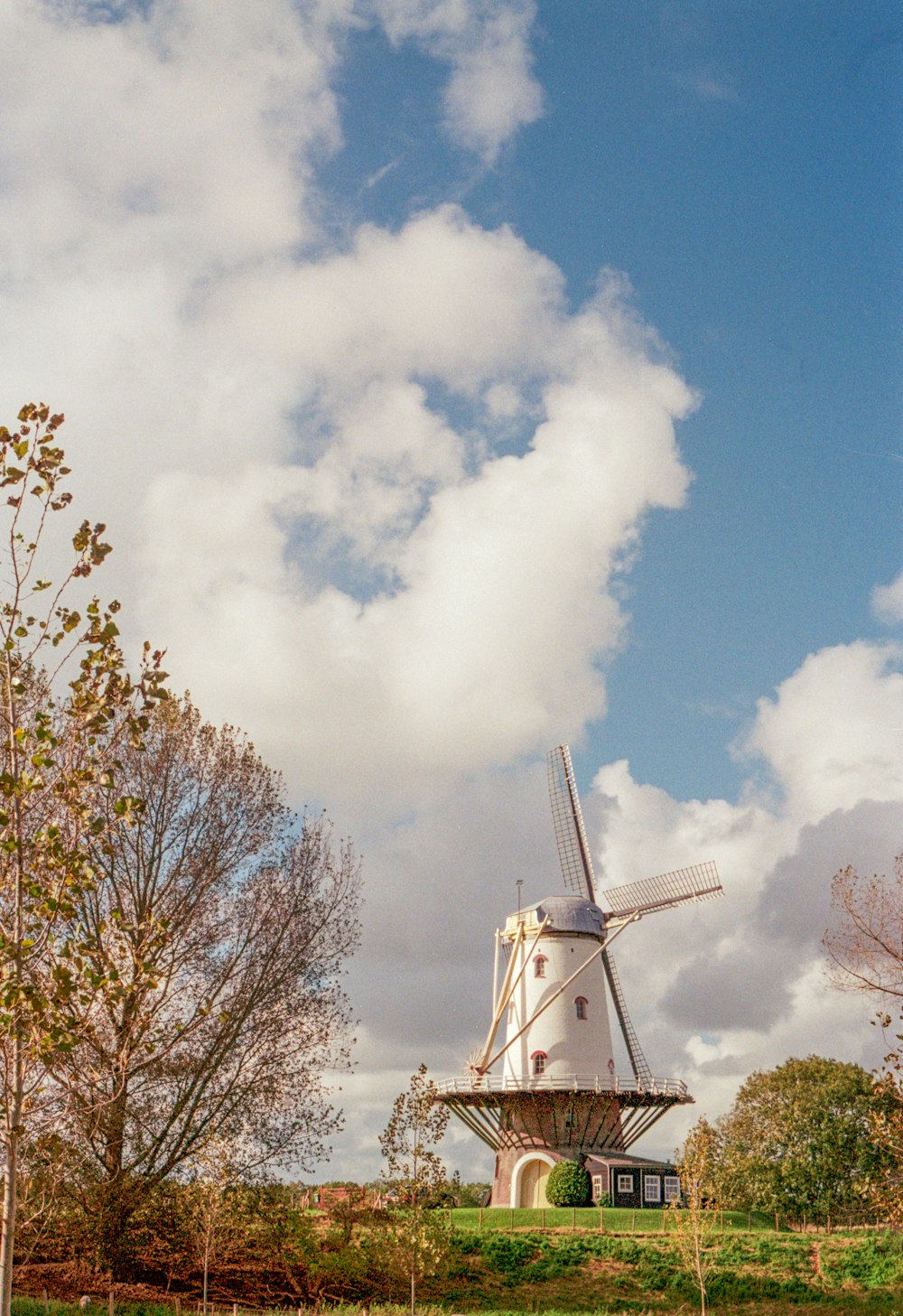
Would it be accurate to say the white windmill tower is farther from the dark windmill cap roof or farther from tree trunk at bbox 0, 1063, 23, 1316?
tree trunk at bbox 0, 1063, 23, 1316

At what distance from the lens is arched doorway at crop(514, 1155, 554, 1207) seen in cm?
4406

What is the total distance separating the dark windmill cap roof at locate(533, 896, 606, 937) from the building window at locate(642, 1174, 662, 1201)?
942 centimetres

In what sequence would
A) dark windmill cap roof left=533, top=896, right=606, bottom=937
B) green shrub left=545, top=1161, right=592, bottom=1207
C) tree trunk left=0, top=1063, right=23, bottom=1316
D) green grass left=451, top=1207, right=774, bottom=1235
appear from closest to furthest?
tree trunk left=0, top=1063, right=23, bottom=1316 < green grass left=451, top=1207, right=774, bottom=1235 < green shrub left=545, top=1161, right=592, bottom=1207 < dark windmill cap roof left=533, top=896, right=606, bottom=937

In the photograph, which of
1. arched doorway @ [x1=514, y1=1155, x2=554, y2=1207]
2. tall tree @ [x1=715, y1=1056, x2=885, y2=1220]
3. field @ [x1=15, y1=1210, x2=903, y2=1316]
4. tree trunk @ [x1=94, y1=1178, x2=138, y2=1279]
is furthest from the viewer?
tall tree @ [x1=715, y1=1056, x2=885, y2=1220]

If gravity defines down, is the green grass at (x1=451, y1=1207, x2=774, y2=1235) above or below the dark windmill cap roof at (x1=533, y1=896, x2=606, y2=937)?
below

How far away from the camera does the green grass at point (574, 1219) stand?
37.4 meters

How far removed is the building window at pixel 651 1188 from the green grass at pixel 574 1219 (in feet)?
4.43

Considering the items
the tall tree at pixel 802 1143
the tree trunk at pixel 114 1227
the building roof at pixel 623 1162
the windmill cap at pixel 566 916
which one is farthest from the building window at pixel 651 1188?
the tree trunk at pixel 114 1227

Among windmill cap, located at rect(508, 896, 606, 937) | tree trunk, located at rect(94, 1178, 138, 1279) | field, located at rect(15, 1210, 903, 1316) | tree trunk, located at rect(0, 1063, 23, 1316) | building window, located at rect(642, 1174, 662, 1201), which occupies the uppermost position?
windmill cap, located at rect(508, 896, 606, 937)

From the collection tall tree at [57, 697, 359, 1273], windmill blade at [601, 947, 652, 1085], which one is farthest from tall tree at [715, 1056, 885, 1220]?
tall tree at [57, 697, 359, 1273]

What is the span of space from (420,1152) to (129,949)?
615 inches

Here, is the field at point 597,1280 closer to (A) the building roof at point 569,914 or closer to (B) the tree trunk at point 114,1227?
(B) the tree trunk at point 114,1227

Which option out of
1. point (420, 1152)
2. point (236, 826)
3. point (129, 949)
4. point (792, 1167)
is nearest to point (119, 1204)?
point (420, 1152)

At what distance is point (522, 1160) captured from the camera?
1758 inches
